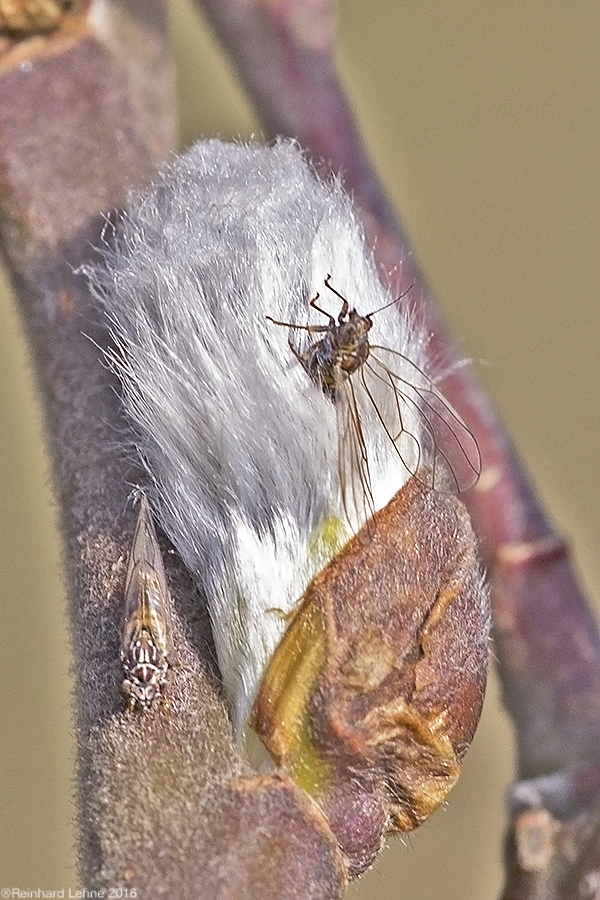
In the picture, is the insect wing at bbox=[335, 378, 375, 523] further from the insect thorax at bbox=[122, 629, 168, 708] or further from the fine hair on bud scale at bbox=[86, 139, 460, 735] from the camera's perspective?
the insect thorax at bbox=[122, 629, 168, 708]

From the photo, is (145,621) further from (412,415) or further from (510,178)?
(510,178)

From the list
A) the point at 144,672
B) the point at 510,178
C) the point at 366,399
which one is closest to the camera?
the point at 144,672

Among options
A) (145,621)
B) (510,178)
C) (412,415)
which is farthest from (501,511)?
(510,178)

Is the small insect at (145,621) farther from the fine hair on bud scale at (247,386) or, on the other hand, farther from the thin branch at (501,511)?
the thin branch at (501,511)

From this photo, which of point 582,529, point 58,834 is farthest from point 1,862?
point 582,529

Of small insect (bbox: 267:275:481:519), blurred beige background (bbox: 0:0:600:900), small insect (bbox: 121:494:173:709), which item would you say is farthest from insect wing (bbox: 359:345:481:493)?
blurred beige background (bbox: 0:0:600:900)

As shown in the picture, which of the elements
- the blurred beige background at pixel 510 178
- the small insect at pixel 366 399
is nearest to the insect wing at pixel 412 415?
the small insect at pixel 366 399

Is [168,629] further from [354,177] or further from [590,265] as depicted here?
[590,265]
